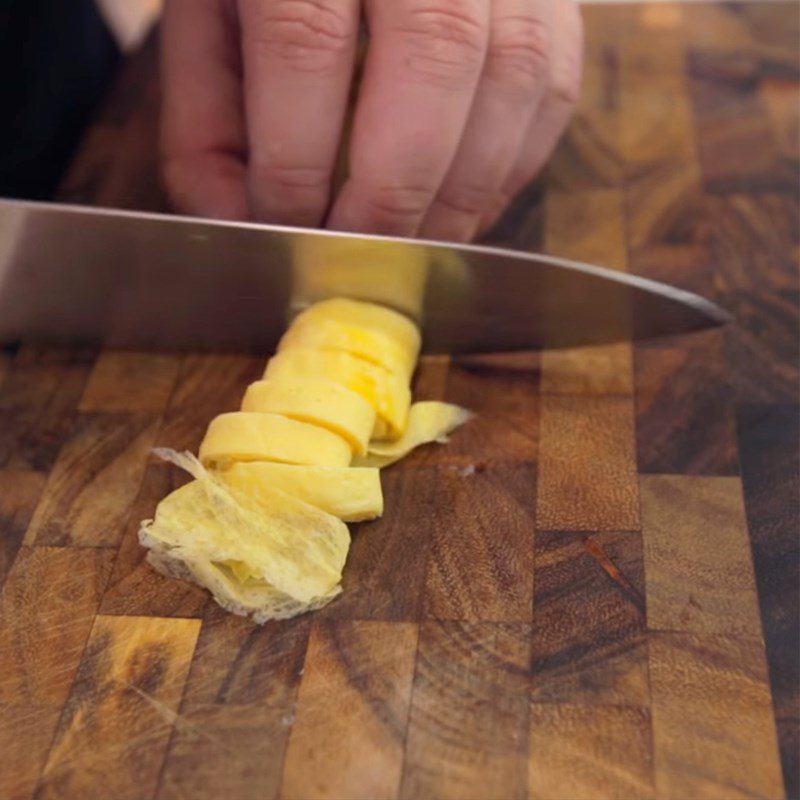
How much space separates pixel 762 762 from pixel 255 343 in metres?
0.95

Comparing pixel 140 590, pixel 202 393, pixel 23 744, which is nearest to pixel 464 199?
pixel 202 393

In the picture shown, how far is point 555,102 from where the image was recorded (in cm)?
191

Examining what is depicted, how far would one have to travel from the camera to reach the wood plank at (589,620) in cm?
142

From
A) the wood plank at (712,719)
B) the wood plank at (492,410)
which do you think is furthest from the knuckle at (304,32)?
the wood plank at (712,719)

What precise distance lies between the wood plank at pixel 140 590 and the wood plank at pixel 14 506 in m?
0.14

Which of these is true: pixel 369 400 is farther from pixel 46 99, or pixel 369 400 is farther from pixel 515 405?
pixel 46 99

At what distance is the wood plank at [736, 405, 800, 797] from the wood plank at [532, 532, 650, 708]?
0.15 m

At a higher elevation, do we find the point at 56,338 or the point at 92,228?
the point at 92,228

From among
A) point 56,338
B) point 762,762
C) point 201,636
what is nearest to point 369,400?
point 201,636

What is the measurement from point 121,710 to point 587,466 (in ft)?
2.23

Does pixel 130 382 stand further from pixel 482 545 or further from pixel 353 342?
pixel 482 545

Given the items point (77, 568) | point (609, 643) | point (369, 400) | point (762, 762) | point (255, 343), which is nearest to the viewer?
point (762, 762)

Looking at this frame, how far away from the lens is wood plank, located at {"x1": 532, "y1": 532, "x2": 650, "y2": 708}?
1.42 m

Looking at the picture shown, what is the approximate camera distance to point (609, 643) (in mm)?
1457
